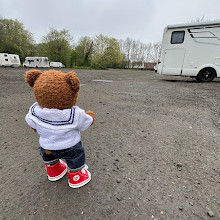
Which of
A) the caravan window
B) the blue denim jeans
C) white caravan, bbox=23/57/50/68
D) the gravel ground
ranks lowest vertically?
the gravel ground

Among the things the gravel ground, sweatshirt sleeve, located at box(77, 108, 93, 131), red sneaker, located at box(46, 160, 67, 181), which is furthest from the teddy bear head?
the gravel ground

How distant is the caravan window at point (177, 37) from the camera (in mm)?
8186

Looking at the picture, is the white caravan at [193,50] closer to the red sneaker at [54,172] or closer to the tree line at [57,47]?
the red sneaker at [54,172]

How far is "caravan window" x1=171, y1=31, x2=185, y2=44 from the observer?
819 cm

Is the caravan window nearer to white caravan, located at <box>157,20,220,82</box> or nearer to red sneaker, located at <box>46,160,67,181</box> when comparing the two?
white caravan, located at <box>157,20,220,82</box>

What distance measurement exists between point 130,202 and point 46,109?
1.03 metres

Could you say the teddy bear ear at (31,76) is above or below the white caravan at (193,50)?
below

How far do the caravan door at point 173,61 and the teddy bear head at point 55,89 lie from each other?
29.8 ft

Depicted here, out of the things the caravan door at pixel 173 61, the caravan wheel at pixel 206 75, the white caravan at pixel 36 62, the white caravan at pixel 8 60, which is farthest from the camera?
the white caravan at pixel 36 62

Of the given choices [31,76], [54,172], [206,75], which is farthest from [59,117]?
[206,75]

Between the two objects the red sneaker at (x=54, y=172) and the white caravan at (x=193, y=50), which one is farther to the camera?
the white caravan at (x=193, y=50)

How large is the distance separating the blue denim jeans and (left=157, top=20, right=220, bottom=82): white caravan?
915cm

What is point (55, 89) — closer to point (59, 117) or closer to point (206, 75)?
point (59, 117)

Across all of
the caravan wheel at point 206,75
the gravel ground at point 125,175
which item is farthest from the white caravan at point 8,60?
the caravan wheel at point 206,75
